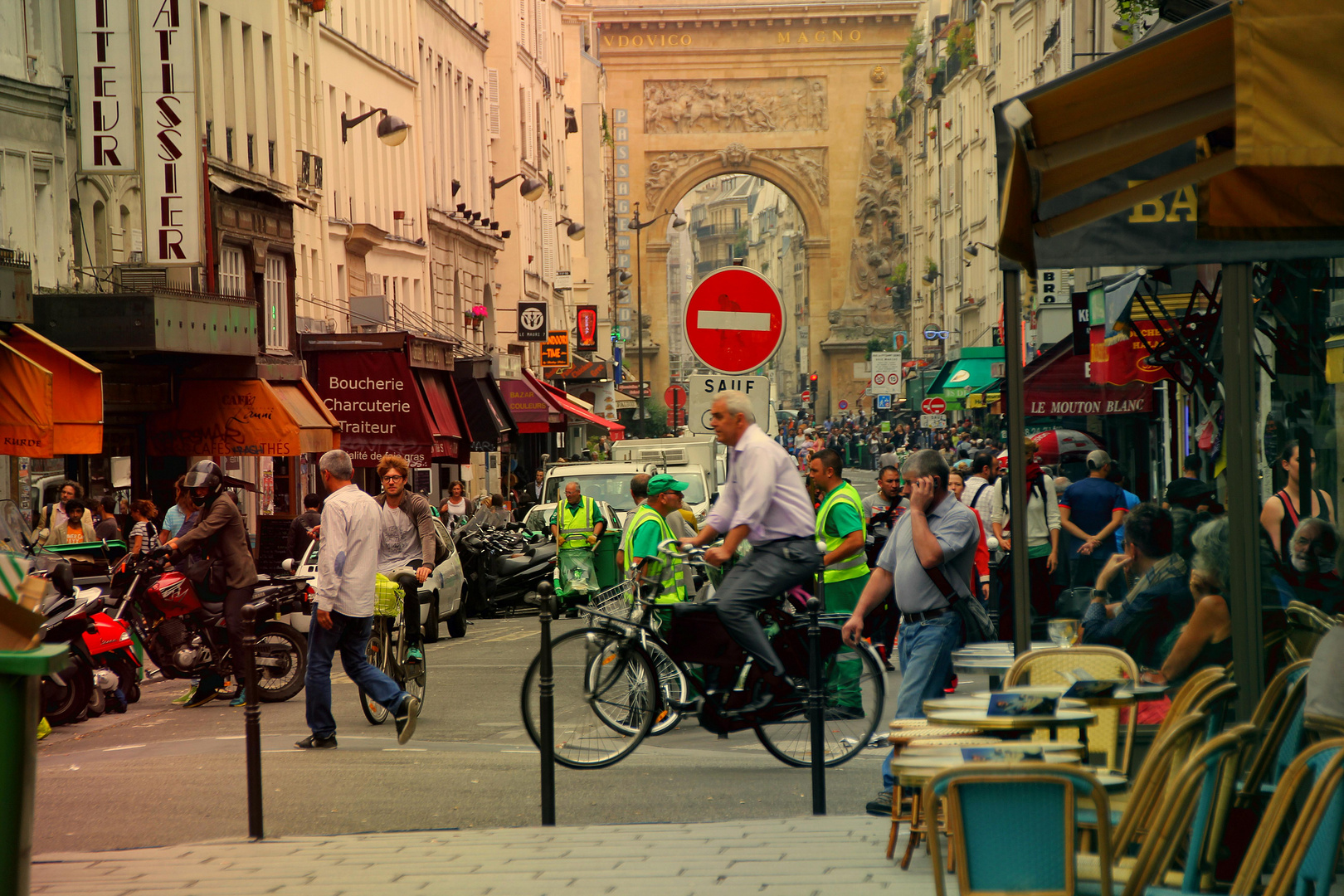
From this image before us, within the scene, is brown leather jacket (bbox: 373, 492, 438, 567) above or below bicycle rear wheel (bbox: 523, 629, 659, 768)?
above

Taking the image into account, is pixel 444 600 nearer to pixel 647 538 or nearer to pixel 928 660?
pixel 647 538

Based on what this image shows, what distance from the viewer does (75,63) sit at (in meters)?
20.2

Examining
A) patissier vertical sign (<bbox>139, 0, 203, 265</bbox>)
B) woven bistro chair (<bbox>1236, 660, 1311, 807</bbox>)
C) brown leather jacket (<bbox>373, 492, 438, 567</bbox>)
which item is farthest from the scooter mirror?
patissier vertical sign (<bbox>139, 0, 203, 265</bbox>)

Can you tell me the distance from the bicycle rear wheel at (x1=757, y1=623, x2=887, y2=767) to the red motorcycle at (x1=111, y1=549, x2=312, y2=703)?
5086mm

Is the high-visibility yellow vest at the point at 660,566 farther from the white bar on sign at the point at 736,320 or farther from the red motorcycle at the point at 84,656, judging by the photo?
the red motorcycle at the point at 84,656

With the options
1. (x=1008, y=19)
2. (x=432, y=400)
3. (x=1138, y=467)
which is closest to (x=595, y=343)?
(x=1008, y=19)

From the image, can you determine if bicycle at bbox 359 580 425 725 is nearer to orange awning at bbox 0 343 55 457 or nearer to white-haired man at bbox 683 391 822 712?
white-haired man at bbox 683 391 822 712

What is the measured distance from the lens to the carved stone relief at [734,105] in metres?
87.4

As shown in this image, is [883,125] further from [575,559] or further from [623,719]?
[623,719]

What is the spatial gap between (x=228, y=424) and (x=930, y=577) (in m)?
17.7

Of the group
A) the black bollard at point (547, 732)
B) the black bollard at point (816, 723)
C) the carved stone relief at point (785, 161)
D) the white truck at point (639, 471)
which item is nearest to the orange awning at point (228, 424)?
the white truck at point (639, 471)

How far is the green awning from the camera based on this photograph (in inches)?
1609

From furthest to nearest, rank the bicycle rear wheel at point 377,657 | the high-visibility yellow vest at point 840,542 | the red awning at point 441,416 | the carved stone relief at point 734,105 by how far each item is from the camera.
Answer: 1. the carved stone relief at point 734,105
2. the red awning at point 441,416
3. the high-visibility yellow vest at point 840,542
4. the bicycle rear wheel at point 377,657

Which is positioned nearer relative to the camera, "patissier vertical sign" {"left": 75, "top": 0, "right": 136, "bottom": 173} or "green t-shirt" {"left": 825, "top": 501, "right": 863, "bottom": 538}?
"green t-shirt" {"left": 825, "top": 501, "right": 863, "bottom": 538}
